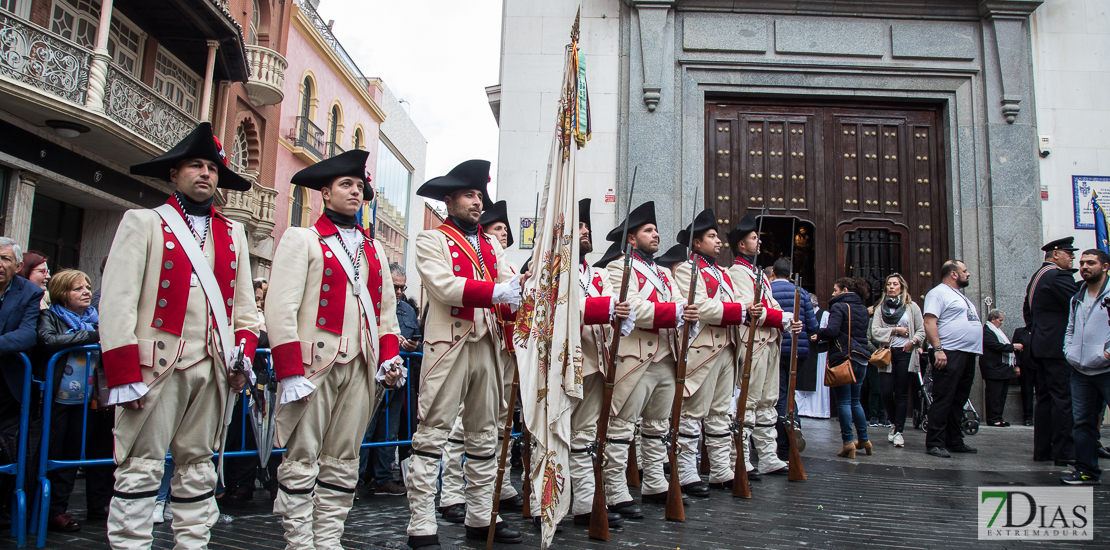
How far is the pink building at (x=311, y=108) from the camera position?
84.2ft

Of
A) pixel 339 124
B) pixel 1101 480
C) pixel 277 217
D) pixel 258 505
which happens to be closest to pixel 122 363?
pixel 258 505

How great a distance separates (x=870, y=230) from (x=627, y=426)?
7.98 m

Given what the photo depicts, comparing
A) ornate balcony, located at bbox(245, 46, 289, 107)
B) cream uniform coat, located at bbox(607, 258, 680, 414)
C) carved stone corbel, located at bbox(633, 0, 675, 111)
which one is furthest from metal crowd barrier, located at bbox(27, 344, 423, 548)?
ornate balcony, located at bbox(245, 46, 289, 107)

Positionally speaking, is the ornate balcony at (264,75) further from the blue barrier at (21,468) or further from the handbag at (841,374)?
the handbag at (841,374)

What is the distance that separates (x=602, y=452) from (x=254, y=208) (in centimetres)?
2070

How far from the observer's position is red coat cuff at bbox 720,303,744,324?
5883 millimetres

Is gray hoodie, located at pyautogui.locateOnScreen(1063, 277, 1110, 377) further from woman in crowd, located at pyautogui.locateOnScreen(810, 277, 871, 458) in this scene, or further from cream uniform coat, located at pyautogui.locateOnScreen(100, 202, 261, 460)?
cream uniform coat, located at pyautogui.locateOnScreen(100, 202, 261, 460)

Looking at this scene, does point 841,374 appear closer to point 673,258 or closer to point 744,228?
point 744,228

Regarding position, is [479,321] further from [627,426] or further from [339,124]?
[339,124]

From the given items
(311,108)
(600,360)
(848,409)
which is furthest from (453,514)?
(311,108)

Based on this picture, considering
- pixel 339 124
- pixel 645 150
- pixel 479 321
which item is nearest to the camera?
pixel 479 321

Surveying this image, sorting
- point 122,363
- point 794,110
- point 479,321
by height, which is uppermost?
point 794,110

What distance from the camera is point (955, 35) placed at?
11.4m

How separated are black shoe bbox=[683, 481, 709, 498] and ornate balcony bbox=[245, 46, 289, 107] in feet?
65.6
